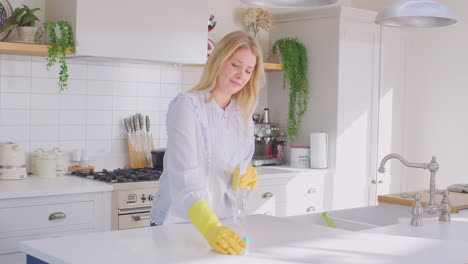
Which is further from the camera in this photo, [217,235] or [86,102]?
[86,102]

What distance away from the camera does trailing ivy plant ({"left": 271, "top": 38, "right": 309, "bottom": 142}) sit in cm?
537

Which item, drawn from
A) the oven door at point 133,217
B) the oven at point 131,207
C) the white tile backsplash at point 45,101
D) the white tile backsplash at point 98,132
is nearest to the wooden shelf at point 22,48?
the white tile backsplash at point 45,101

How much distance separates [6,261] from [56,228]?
1.08ft

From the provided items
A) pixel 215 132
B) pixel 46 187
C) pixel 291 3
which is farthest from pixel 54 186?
pixel 291 3

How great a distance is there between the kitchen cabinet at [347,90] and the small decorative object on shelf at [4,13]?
7.81ft

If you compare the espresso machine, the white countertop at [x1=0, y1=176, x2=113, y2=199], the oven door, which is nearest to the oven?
the oven door

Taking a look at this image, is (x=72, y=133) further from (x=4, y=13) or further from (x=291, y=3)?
(x=291, y=3)

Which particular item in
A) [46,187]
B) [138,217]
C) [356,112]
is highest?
[356,112]

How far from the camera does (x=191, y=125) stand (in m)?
2.55

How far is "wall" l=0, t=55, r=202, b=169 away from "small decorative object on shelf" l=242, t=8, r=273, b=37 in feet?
2.18

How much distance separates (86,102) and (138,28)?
69cm

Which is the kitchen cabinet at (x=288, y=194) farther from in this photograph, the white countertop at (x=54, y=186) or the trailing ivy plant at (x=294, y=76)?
the white countertop at (x=54, y=186)

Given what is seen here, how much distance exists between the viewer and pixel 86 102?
179 inches

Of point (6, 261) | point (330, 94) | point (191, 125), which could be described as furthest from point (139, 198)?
point (330, 94)
